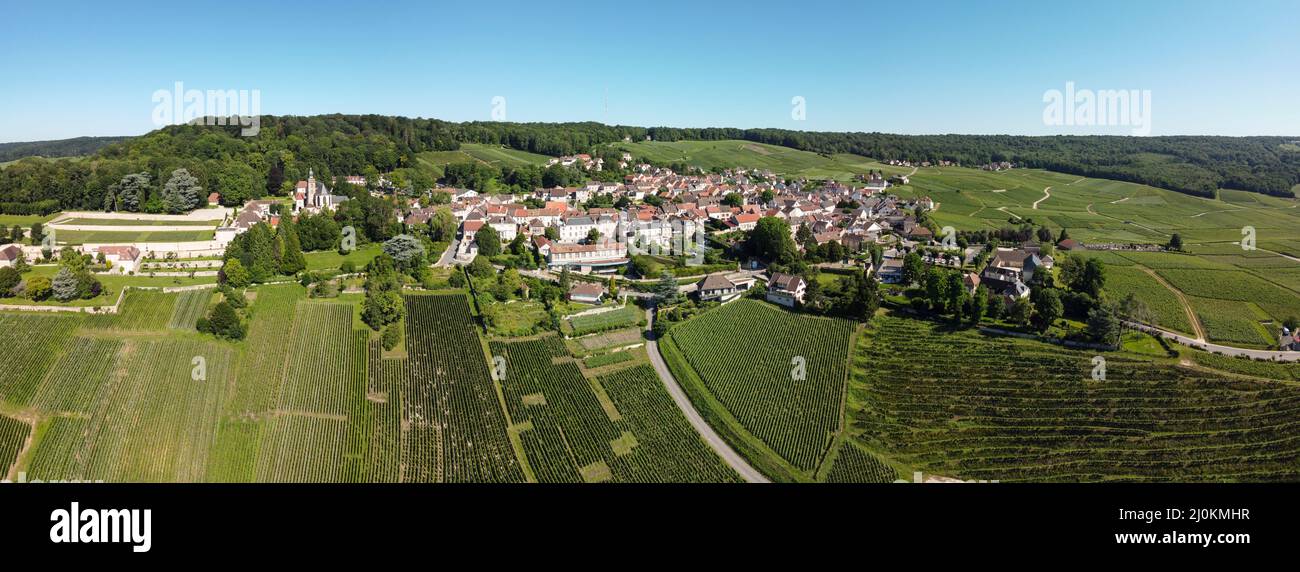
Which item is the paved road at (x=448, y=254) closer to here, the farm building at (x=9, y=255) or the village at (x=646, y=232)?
the village at (x=646, y=232)

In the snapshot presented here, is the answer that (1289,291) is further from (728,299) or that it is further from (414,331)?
(414,331)

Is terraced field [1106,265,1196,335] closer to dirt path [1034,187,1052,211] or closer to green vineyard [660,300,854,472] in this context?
green vineyard [660,300,854,472]

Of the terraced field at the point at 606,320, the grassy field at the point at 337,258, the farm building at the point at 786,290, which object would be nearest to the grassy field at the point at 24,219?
the grassy field at the point at 337,258

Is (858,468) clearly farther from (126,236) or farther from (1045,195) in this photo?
(1045,195)

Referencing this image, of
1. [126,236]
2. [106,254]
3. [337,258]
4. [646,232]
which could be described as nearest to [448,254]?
[337,258]

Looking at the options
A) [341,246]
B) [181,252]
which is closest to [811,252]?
[341,246]

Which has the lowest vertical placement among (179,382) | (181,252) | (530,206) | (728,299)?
(179,382)
